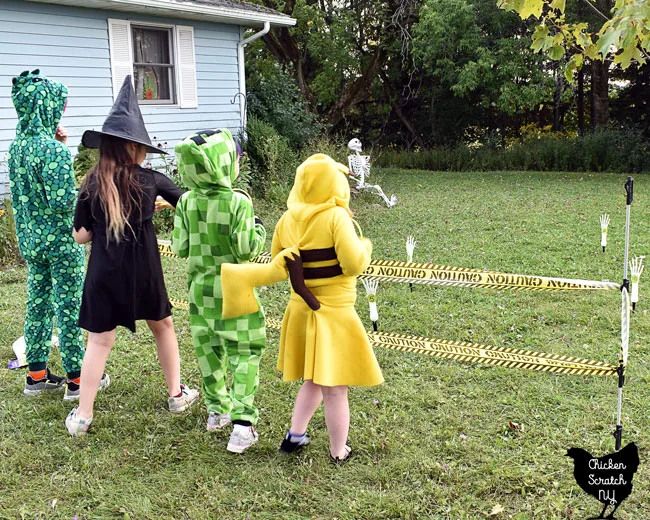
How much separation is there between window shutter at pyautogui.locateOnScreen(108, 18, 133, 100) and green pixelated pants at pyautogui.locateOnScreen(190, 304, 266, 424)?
8.81 m

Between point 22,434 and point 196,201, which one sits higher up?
point 196,201

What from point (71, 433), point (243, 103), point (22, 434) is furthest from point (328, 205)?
point (243, 103)

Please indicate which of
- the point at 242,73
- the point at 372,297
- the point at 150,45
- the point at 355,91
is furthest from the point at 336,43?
the point at 372,297

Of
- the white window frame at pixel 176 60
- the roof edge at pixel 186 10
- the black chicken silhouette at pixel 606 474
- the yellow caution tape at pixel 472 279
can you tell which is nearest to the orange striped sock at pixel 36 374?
the yellow caution tape at pixel 472 279

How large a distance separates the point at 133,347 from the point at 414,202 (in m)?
8.64

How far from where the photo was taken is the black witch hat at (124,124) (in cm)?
359

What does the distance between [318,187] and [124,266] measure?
1334 mm

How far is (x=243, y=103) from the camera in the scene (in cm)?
1387

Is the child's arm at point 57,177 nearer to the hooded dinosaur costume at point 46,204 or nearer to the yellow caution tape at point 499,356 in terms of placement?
the hooded dinosaur costume at point 46,204

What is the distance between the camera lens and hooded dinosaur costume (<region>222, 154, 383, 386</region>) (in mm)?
3188

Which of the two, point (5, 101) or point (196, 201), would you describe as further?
point (5, 101)

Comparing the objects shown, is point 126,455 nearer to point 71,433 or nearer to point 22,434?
point 71,433

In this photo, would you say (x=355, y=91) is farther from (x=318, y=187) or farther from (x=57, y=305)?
(x=318, y=187)

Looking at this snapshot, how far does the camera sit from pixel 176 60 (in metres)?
12.3
